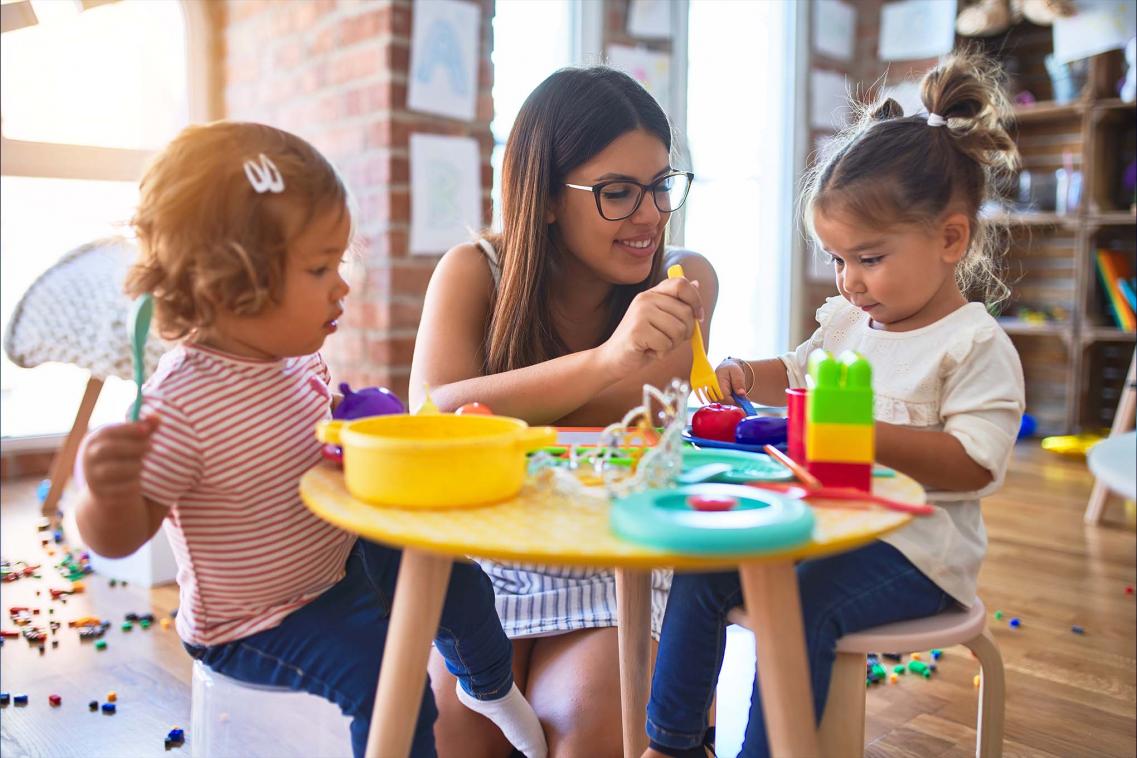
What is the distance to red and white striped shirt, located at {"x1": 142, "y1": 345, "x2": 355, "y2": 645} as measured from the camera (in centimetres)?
80

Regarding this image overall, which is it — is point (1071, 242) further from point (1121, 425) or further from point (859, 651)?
Result: point (859, 651)

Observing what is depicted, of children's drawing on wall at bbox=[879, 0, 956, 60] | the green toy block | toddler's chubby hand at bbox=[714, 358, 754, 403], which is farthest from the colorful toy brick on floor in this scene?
children's drawing on wall at bbox=[879, 0, 956, 60]

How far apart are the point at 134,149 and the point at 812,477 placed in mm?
3038

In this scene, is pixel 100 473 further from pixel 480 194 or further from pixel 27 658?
pixel 480 194

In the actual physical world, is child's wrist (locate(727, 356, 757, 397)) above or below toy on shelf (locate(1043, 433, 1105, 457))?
above

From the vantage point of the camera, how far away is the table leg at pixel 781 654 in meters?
0.69

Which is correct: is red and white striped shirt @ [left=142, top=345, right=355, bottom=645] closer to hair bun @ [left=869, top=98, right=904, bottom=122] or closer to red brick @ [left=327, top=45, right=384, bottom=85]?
hair bun @ [left=869, top=98, right=904, bottom=122]

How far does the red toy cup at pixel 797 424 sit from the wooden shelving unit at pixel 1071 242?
127 inches

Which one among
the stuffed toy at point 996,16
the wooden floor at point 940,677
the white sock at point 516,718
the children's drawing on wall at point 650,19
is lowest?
the wooden floor at point 940,677

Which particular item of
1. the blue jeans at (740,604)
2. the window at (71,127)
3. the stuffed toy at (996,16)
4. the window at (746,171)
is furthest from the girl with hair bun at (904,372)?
the stuffed toy at (996,16)

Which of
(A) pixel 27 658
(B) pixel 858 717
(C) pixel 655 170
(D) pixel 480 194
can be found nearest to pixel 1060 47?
(D) pixel 480 194

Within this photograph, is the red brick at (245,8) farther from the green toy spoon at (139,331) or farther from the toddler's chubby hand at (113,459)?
the toddler's chubby hand at (113,459)

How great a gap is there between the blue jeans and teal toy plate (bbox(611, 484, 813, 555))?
9.6 inches

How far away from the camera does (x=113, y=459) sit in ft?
2.38
